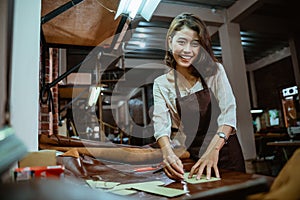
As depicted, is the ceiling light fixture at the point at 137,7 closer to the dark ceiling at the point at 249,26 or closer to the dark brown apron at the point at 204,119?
the dark brown apron at the point at 204,119

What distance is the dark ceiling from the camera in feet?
12.5

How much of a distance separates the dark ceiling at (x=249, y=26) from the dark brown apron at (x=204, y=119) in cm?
185

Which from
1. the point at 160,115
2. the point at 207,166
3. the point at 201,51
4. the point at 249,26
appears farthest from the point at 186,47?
the point at 249,26

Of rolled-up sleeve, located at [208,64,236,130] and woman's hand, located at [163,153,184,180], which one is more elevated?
rolled-up sleeve, located at [208,64,236,130]

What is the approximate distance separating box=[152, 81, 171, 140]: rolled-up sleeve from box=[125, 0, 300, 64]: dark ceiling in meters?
1.78

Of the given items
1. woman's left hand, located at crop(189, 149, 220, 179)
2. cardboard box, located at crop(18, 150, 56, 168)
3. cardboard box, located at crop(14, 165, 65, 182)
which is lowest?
woman's left hand, located at crop(189, 149, 220, 179)

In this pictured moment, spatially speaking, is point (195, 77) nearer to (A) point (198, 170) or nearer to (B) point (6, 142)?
(A) point (198, 170)

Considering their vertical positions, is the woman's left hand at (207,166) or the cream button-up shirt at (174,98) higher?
the cream button-up shirt at (174,98)

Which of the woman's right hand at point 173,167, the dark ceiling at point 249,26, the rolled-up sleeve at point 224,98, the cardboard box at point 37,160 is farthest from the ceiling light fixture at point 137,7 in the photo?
the dark ceiling at point 249,26

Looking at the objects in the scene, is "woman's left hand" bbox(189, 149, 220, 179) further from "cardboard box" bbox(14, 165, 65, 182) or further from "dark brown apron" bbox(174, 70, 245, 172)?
"cardboard box" bbox(14, 165, 65, 182)

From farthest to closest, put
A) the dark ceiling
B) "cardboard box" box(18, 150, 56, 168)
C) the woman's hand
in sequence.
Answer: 1. the dark ceiling
2. the woman's hand
3. "cardboard box" box(18, 150, 56, 168)

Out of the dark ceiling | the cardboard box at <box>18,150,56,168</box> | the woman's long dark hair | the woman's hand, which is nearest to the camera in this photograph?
the cardboard box at <box>18,150,56,168</box>

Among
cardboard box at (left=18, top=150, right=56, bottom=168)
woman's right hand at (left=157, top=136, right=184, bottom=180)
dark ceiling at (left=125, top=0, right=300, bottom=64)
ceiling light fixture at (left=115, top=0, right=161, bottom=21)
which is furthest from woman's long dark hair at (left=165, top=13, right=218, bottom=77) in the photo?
dark ceiling at (left=125, top=0, right=300, bottom=64)

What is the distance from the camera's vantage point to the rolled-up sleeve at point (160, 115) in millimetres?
1253
